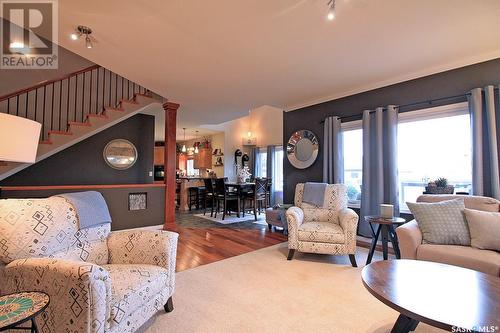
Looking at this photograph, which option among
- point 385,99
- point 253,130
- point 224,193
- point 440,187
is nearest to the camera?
point 440,187

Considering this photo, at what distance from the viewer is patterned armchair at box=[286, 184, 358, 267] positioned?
2959 millimetres

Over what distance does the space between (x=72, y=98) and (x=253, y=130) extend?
5.31m

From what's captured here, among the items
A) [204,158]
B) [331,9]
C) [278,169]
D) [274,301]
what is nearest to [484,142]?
[331,9]

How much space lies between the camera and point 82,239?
1837 millimetres

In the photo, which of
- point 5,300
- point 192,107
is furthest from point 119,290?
point 192,107

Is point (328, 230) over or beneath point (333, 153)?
beneath

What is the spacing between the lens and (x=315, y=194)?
3.67 metres

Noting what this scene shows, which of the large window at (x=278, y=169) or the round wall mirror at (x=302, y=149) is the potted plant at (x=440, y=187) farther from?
the large window at (x=278, y=169)

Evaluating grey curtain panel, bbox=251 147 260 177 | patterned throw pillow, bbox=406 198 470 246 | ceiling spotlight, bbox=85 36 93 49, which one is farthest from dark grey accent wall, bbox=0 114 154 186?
patterned throw pillow, bbox=406 198 470 246

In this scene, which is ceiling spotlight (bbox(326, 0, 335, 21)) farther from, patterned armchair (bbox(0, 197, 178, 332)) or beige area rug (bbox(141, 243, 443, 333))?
beige area rug (bbox(141, 243, 443, 333))

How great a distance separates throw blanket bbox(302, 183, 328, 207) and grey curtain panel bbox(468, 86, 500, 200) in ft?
5.78

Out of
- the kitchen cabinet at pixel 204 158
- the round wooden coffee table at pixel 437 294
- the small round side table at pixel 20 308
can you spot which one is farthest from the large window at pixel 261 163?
the small round side table at pixel 20 308

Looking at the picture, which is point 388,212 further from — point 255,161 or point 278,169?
point 255,161

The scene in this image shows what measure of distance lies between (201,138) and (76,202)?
799 centimetres
